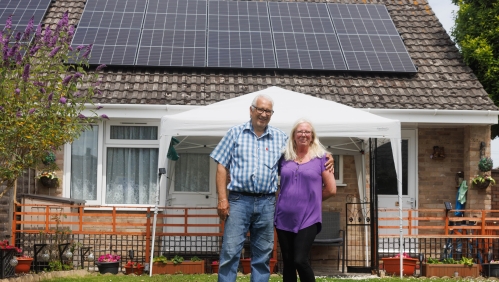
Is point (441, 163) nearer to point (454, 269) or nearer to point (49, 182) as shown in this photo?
point (454, 269)

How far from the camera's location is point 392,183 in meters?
14.4

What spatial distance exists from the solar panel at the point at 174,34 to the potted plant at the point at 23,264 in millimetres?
4414

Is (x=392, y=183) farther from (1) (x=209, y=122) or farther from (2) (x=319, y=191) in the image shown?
(2) (x=319, y=191)

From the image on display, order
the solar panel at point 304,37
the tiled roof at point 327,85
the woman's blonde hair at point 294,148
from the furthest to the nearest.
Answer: the solar panel at point 304,37
the tiled roof at point 327,85
the woman's blonde hair at point 294,148

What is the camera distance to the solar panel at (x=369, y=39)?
1471 centimetres

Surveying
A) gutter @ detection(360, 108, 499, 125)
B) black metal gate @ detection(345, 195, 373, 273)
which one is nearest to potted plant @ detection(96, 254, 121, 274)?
black metal gate @ detection(345, 195, 373, 273)

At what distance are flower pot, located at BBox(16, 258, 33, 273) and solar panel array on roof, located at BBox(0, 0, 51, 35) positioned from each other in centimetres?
517

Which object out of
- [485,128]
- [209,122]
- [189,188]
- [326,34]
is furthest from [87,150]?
[485,128]

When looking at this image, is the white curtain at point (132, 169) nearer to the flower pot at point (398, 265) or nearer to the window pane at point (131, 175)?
the window pane at point (131, 175)

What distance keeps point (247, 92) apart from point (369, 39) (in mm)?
3076

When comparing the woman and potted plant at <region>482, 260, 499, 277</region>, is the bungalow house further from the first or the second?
the woman

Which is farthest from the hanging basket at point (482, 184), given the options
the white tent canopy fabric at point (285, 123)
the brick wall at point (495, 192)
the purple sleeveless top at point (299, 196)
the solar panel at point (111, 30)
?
the purple sleeveless top at point (299, 196)

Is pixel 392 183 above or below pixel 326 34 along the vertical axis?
below

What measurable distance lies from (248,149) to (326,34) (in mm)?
9161
